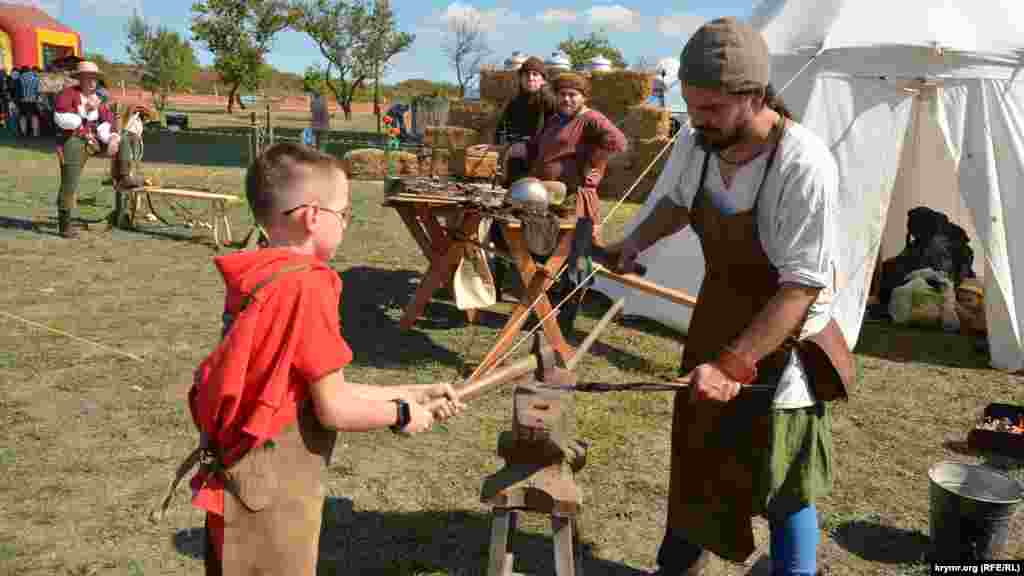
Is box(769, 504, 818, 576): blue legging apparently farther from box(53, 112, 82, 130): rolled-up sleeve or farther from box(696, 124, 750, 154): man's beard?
box(53, 112, 82, 130): rolled-up sleeve

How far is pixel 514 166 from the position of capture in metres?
6.20

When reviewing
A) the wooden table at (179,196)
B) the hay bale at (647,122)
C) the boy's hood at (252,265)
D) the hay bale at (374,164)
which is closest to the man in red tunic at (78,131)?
the wooden table at (179,196)

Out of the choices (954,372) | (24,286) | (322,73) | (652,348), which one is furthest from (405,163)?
(322,73)

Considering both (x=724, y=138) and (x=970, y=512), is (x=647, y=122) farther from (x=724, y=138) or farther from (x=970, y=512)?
(x=724, y=138)

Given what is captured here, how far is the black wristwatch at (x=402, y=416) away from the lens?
1.97m

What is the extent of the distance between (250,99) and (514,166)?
8727mm

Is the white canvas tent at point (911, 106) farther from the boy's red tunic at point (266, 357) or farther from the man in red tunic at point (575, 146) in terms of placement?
the boy's red tunic at point (266, 357)

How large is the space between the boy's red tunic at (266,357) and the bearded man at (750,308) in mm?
952

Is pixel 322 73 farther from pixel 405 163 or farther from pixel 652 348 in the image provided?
pixel 652 348

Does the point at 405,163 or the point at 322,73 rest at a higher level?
the point at 322,73

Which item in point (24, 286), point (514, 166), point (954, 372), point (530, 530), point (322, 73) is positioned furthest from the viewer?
point (322, 73)

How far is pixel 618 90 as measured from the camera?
13.6m

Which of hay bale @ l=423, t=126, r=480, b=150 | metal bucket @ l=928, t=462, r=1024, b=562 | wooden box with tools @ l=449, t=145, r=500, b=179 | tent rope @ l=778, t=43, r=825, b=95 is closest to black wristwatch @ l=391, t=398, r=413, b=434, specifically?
metal bucket @ l=928, t=462, r=1024, b=562

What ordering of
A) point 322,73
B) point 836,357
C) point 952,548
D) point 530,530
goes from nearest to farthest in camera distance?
point 836,357, point 952,548, point 530,530, point 322,73
